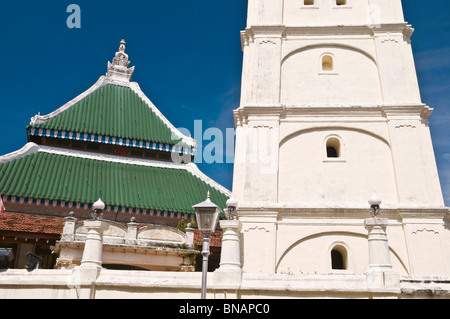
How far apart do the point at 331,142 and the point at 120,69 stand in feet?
58.2

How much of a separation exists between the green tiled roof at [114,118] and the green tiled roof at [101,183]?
6.18 feet

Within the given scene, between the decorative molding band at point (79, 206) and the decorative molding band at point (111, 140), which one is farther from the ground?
the decorative molding band at point (111, 140)

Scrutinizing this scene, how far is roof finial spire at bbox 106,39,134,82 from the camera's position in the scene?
27.2 m

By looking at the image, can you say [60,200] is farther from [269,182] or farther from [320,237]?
[320,237]

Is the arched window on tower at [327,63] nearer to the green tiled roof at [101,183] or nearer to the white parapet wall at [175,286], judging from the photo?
the green tiled roof at [101,183]

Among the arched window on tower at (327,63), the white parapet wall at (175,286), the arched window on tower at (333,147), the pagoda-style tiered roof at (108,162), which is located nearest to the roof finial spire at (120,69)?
the pagoda-style tiered roof at (108,162)

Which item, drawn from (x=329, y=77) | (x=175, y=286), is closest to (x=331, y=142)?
(x=329, y=77)

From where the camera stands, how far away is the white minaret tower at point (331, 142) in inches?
501

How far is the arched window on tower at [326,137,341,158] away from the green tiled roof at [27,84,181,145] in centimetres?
1121

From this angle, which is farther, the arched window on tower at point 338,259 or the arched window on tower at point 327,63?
the arched window on tower at point 327,63

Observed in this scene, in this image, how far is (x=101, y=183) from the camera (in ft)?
64.4

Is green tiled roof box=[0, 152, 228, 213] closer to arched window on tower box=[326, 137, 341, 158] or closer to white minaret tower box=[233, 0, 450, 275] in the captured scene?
white minaret tower box=[233, 0, 450, 275]

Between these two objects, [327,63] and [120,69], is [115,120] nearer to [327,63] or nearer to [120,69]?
[120,69]
